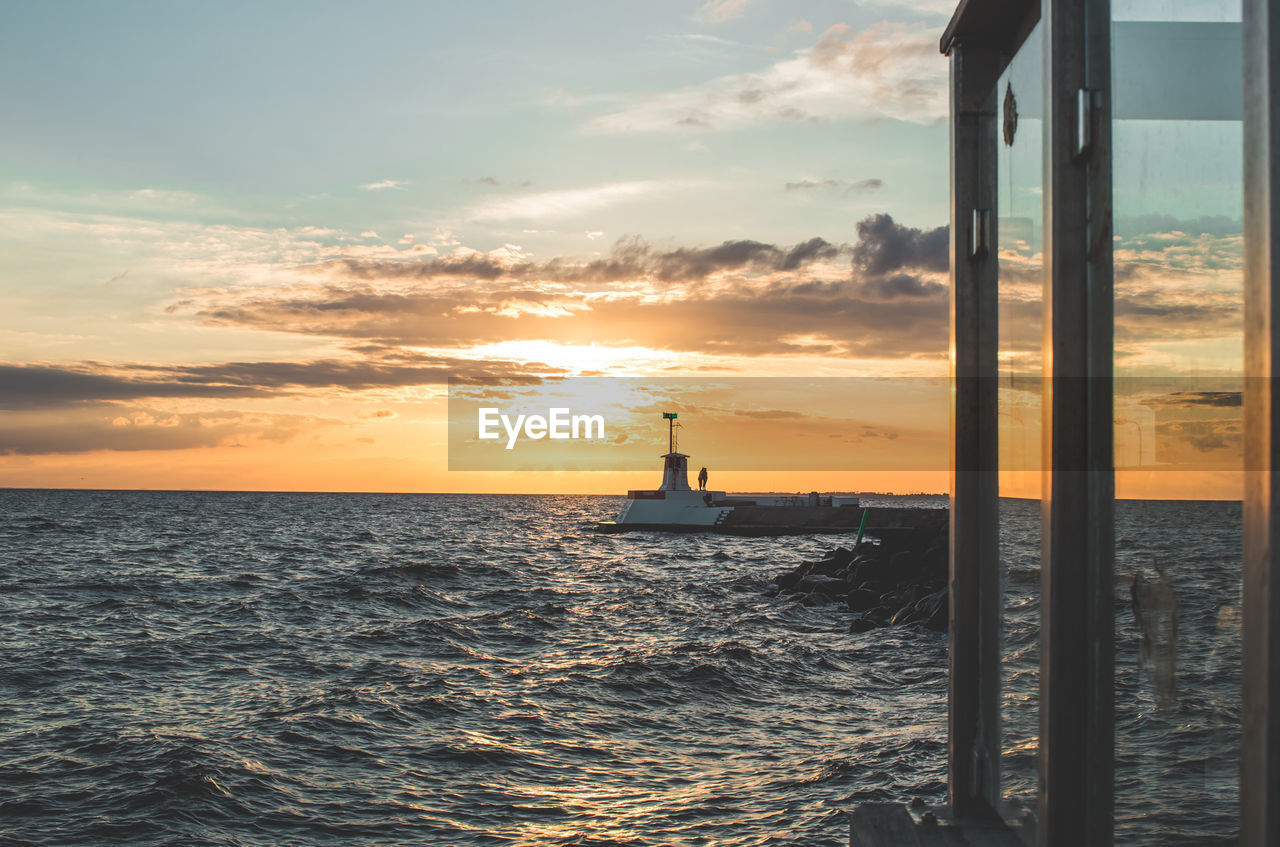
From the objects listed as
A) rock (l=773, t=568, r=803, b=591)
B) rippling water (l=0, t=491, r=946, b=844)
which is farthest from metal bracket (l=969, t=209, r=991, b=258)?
rock (l=773, t=568, r=803, b=591)

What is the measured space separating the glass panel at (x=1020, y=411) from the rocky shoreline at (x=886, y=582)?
14.3 m

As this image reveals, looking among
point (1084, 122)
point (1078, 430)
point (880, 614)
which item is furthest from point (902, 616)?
point (1084, 122)

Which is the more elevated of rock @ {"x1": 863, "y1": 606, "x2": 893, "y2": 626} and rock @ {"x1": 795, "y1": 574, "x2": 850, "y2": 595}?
rock @ {"x1": 863, "y1": 606, "x2": 893, "y2": 626}

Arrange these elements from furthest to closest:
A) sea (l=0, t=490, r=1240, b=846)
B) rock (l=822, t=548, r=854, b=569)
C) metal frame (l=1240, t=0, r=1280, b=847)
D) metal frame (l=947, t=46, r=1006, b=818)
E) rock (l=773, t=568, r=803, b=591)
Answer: rock (l=822, t=548, r=854, b=569) < rock (l=773, t=568, r=803, b=591) < metal frame (l=947, t=46, r=1006, b=818) < sea (l=0, t=490, r=1240, b=846) < metal frame (l=1240, t=0, r=1280, b=847)

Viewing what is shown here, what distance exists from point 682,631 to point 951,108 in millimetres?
15119

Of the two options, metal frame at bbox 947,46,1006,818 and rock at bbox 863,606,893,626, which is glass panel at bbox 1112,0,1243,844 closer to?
metal frame at bbox 947,46,1006,818

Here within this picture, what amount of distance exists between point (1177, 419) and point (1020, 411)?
0.82m

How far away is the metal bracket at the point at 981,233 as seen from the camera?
3.09 metres

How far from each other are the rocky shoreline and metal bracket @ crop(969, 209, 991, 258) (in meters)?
14.4

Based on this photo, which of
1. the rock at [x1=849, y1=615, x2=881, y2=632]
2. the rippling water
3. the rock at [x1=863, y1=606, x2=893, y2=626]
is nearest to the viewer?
the rippling water

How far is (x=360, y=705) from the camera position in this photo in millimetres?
11578

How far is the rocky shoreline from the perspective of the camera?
17.7 meters

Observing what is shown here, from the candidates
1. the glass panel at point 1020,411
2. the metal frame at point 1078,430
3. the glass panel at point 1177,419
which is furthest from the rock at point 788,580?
the glass panel at point 1177,419

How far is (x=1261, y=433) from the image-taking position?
1.61 m
